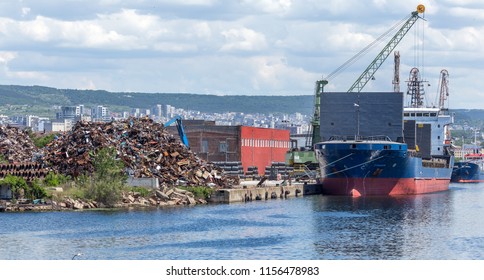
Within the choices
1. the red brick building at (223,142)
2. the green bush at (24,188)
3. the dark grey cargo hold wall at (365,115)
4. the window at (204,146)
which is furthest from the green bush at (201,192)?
the window at (204,146)

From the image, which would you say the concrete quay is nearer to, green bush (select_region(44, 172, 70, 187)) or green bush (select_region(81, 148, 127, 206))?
green bush (select_region(81, 148, 127, 206))

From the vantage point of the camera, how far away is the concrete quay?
89062mm

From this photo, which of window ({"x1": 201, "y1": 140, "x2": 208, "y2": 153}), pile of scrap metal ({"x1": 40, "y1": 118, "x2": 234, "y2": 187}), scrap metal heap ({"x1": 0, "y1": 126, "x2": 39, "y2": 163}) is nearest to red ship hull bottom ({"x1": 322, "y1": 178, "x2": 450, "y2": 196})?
pile of scrap metal ({"x1": 40, "y1": 118, "x2": 234, "y2": 187})

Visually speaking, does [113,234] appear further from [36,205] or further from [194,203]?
[194,203]

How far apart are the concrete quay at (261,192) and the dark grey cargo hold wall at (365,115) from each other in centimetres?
626

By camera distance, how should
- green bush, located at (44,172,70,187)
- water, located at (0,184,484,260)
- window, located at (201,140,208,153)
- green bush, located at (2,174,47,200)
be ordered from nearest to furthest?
1. water, located at (0,184,484,260)
2. green bush, located at (2,174,47,200)
3. green bush, located at (44,172,70,187)
4. window, located at (201,140,208,153)

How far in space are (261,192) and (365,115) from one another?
19.3 meters

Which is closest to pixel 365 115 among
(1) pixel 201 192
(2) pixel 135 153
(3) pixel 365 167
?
(3) pixel 365 167

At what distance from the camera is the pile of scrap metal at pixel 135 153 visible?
293 ft

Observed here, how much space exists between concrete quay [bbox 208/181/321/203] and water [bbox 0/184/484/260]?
2.57 m

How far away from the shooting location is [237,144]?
125 meters

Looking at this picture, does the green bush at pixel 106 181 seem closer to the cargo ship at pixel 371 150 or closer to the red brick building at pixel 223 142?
the cargo ship at pixel 371 150

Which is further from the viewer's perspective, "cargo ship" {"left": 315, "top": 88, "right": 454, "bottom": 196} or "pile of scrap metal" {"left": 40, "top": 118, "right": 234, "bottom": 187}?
"cargo ship" {"left": 315, "top": 88, "right": 454, "bottom": 196}
